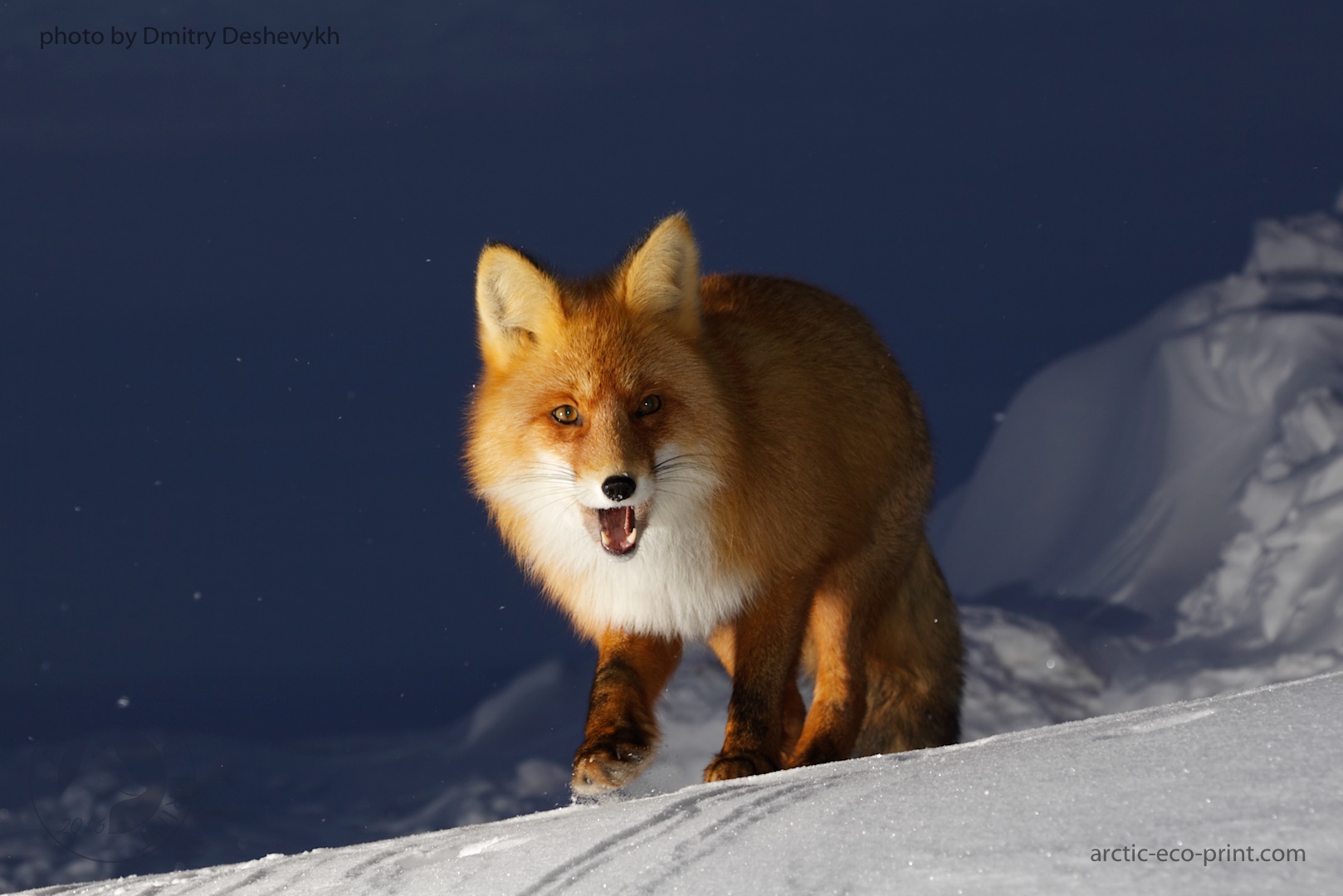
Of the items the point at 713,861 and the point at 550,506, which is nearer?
the point at 713,861

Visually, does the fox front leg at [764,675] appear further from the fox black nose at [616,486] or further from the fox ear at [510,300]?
the fox ear at [510,300]

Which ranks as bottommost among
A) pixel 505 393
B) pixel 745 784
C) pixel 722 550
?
pixel 745 784

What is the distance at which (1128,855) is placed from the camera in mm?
2430

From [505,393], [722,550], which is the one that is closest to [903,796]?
[722,550]

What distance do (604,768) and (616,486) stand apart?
3.15ft

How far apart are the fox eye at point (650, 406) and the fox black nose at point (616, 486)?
0.31 meters

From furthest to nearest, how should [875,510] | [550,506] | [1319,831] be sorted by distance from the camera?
[875,510]
[550,506]
[1319,831]

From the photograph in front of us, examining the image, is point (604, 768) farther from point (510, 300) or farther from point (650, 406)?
point (510, 300)

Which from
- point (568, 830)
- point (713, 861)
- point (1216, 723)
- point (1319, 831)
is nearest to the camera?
point (1319, 831)

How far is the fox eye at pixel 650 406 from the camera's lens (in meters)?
4.36

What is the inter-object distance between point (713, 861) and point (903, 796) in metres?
0.46

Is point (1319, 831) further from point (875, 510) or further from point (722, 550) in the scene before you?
point (875, 510)

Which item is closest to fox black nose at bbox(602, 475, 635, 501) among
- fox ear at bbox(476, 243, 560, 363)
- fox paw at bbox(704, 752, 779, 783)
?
fox ear at bbox(476, 243, 560, 363)

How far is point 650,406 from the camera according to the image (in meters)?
4.38
